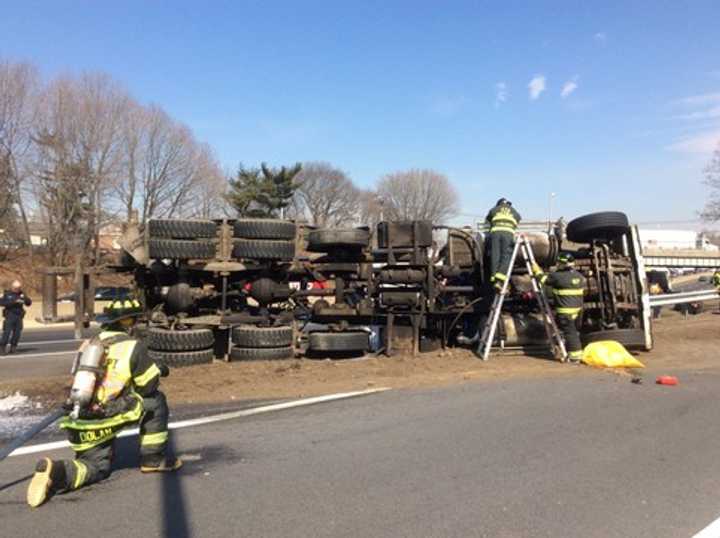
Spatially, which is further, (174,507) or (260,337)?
(260,337)

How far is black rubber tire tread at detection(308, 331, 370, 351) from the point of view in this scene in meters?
9.19

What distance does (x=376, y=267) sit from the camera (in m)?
9.92

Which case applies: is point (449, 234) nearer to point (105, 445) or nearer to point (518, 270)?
point (518, 270)

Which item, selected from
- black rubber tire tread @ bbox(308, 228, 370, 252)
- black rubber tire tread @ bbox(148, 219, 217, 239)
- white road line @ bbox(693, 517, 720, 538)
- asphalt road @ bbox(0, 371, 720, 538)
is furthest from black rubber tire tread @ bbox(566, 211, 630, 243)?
white road line @ bbox(693, 517, 720, 538)

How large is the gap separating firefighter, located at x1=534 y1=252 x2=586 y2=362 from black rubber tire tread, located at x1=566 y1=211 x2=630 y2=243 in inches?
44.6

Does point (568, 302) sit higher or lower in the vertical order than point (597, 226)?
lower

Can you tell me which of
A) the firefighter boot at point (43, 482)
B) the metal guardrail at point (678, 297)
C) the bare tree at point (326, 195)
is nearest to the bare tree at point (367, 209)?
the bare tree at point (326, 195)

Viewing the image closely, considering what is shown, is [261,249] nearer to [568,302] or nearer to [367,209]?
[568,302]

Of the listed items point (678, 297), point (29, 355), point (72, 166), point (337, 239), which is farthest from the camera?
point (72, 166)

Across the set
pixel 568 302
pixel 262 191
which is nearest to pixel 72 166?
pixel 262 191

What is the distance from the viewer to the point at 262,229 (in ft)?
30.6

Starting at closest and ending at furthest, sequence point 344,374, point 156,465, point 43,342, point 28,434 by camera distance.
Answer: point 156,465, point 28,434, point 344,374, point 43,342

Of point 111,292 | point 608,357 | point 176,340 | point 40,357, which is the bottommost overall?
point 40,357

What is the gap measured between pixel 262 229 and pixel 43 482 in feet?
19.3
